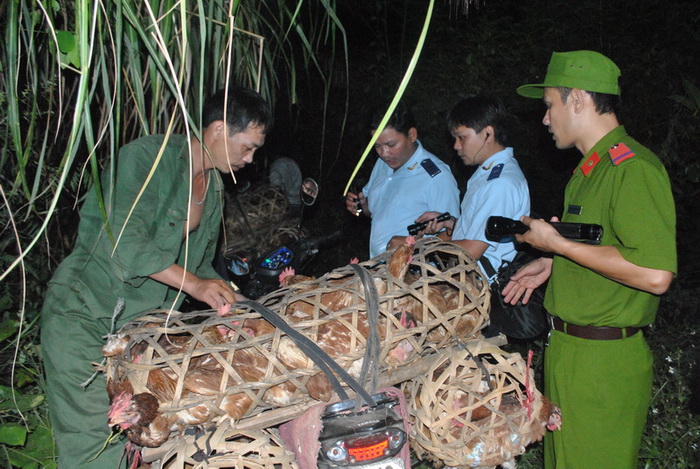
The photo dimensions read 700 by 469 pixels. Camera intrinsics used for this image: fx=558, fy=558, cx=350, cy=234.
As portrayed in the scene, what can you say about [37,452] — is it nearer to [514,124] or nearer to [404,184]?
[404,184]

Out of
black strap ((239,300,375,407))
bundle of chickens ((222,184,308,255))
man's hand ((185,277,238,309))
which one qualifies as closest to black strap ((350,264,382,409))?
black strap ((239,300,375,407))

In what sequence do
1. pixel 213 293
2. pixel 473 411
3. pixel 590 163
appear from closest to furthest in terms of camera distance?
pixel 473 411, pixel 213 293, pixel 590 163

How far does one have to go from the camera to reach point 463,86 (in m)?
6.66

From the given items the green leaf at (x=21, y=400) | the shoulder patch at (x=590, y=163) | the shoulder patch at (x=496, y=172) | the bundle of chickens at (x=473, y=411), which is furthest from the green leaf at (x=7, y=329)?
the shoulder patch at (x=590, y=163)

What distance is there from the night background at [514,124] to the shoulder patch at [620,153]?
1317mm

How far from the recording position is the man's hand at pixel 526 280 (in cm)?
269

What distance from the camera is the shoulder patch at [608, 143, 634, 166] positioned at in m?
2.20

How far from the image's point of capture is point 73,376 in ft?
7.96

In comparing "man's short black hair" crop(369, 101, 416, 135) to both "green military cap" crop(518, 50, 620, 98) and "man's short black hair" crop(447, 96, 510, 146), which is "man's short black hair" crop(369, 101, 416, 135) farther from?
"green military cap" crop(518, 50, 620, 98)

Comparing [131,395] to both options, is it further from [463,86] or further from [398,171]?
[463,86]

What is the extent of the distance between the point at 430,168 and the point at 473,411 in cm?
203

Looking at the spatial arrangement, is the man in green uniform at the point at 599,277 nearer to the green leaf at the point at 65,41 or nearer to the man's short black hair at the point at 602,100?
the man's short black hair at the point at 602,100

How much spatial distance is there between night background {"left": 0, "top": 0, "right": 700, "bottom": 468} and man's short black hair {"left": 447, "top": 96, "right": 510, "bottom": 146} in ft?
2.05

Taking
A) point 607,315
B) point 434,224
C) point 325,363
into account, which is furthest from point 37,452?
point 607,315
